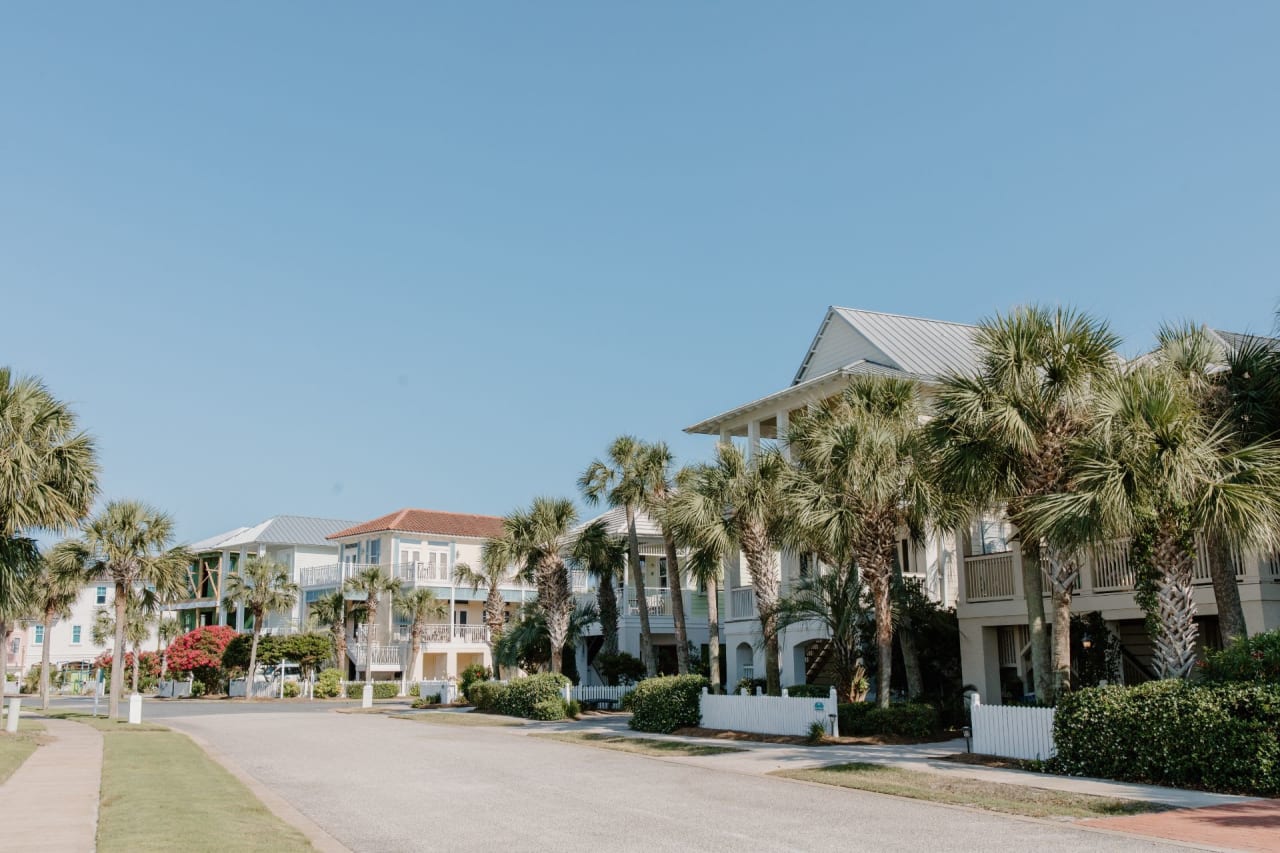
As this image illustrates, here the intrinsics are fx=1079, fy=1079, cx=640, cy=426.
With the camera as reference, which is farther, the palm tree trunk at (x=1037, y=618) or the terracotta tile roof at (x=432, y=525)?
the terracotta tile roof at (x=432, y=525)

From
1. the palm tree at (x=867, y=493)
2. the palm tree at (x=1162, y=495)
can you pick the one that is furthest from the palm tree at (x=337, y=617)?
the palm tree at (x=1162, y=495)

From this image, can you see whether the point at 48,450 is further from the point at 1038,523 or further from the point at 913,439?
the point at 1038,523

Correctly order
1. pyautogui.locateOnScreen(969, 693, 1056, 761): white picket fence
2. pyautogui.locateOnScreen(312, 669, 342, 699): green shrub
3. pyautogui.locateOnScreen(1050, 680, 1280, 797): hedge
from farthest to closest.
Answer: pyautogui.locateOnScreen(312, 669, 342, 699): green shrub, pyautogui.locateOnScreen(969, 693, 1056, 761): white picket fence, pyautogui.locateOnScreen(1050, 680, 1280, 797): hedge

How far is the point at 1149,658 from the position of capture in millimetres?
23000

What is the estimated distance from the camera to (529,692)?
3434 cm

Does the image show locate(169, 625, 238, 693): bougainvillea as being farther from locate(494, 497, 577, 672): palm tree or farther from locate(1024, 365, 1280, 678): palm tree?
locate(1024, 365, 1280, 678): palm tree

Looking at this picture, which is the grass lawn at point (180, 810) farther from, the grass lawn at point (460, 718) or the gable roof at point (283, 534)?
the gable roof at point (283, 534)

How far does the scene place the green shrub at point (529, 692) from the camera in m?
33.7

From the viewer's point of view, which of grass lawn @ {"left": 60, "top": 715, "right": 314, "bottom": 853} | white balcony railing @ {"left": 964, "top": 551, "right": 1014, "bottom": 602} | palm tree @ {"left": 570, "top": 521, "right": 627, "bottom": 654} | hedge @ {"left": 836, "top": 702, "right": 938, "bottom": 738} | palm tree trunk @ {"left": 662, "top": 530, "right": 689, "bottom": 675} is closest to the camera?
grass lawn @ {"left": 60, "top": 715, "right": 314, "bottom": 853}

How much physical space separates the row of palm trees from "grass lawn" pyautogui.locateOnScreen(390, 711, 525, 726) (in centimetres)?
1123

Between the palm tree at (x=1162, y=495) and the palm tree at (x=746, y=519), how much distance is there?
873 cm

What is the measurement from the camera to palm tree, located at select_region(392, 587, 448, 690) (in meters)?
54.7

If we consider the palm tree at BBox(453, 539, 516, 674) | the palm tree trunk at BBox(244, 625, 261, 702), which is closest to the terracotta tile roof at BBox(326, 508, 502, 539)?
the palm tree at BBox(453, 539, 516, 674)

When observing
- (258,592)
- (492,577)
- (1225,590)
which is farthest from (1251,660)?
(258,592)
